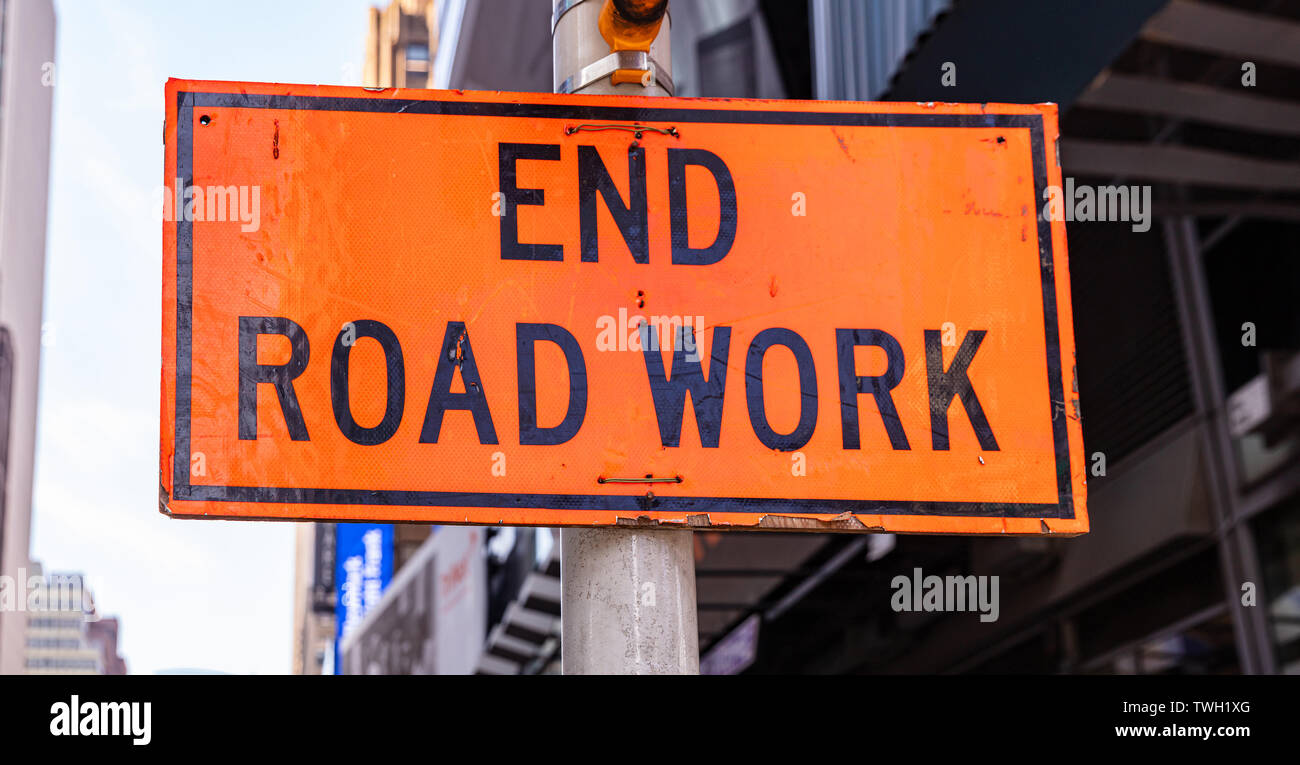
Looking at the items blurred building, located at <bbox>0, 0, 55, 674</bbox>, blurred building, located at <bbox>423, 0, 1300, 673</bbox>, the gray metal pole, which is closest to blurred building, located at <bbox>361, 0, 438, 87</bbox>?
blurred building, located at <bbox>0, 0, 55, 674</bbox>

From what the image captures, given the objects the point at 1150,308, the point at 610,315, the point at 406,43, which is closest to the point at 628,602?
the point at 610,315

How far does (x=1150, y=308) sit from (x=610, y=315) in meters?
8.57

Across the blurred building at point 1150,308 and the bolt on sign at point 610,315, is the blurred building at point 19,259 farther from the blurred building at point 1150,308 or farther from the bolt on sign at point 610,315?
the bolt on sign at point 610,315

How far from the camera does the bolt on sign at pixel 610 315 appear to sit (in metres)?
3.22

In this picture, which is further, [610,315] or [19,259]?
[19,259]

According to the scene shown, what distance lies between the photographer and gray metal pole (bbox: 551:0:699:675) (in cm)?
314

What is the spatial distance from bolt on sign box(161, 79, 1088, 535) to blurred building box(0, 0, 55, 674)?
88657mm

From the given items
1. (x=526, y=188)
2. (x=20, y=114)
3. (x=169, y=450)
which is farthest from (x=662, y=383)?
(x=20, y=114)

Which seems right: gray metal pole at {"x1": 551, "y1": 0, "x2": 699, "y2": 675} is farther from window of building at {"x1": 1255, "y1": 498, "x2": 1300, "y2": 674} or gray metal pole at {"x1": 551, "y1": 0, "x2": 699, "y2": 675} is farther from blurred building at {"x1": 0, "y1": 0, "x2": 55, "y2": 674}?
blurred building at {"x1": 0, "y1": 0, "x2": 55, "y2": 674}

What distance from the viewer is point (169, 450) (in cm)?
315

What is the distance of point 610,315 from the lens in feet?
11.1

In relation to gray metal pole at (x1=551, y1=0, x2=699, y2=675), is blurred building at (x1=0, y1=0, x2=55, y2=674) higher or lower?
higher

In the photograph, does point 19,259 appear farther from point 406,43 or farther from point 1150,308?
point 1150,308

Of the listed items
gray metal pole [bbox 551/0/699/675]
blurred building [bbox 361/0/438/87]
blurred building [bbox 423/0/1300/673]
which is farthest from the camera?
blurred building [bbox 361/0/438/87]
